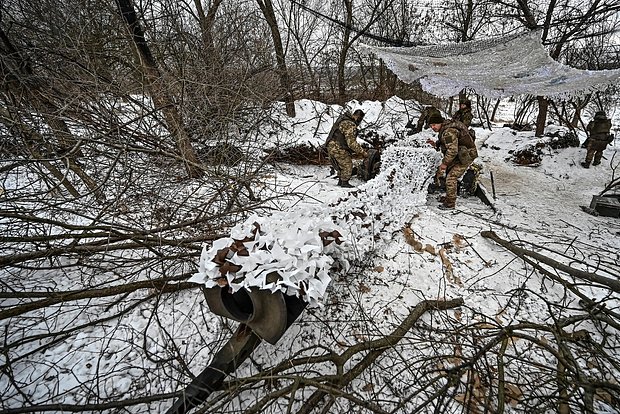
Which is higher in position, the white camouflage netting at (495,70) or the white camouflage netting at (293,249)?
the white camouflage netting at (495,70)

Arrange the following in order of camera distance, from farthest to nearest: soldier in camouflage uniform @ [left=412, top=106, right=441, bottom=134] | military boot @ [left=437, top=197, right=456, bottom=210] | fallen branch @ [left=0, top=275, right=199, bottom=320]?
1. soldier in camouflage uniform @ [left=412, top=106, right=441, bottom=134]
2. military boot @ [left=437, top=197, right=456, bottom=210]
3. fallen branch @ [left=0, top=275, right=199, bottom=320]

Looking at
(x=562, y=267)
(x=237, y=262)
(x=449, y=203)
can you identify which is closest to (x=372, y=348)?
(x=237, y=262)

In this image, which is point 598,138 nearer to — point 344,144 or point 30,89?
point 344,144

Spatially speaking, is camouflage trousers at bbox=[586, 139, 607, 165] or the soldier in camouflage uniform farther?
the soldier in camouflage uniform

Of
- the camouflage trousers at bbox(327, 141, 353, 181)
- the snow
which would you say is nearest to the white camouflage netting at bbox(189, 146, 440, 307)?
the snow

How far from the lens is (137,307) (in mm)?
2764

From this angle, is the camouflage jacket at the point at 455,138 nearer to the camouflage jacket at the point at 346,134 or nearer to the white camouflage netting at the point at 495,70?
the white camouflage netting at the point at 495,70

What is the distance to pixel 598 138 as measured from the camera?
7.04 m

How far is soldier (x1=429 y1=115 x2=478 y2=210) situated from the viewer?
481cm

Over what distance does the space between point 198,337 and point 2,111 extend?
310 cm

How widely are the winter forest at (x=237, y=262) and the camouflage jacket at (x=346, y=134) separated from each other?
1.03 meters

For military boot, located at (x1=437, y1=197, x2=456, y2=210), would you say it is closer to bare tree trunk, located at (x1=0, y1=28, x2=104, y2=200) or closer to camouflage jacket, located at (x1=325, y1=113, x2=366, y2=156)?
camouflage jacket, located at (x1=325, y1=113, x2=366, y2=156)

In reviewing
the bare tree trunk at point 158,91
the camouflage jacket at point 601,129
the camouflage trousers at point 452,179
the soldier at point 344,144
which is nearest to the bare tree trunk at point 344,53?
the soldier at point 344,144

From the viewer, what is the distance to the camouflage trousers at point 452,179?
4952 millimetres
